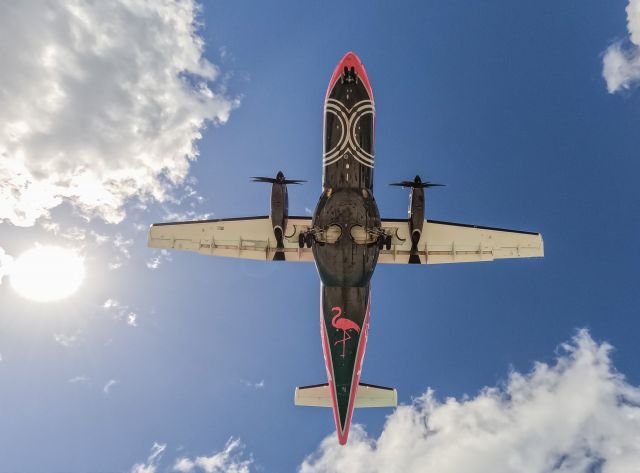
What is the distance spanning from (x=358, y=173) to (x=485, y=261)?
9.78m

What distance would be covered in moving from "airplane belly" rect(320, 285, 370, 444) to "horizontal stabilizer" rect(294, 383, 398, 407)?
2.75 metres

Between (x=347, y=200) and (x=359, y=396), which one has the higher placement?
(x=347, y=200)

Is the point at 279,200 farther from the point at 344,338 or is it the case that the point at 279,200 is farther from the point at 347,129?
the point at 344,338

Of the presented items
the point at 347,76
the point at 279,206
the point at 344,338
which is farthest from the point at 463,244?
the point at 347,76

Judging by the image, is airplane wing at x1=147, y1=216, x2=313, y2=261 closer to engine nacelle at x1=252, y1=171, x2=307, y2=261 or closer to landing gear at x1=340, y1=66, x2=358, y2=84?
engine nacelle at x1=252, y1=171, x2=307, y2=261

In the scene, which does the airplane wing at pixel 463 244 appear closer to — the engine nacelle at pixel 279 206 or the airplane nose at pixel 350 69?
the engine nacelle at pixel 279 206

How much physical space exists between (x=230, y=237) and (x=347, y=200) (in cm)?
783

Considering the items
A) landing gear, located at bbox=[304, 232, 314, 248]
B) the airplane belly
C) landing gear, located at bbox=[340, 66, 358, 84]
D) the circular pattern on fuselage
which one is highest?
landing gear, located at bbox=[340, 66, 358, 84]

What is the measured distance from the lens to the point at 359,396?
2630cm

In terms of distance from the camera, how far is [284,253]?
2555 centimetres

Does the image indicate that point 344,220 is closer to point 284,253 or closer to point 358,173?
point 358,173

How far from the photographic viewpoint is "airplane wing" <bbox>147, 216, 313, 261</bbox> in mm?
25109

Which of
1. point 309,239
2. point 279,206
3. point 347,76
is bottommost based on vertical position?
point 309,239

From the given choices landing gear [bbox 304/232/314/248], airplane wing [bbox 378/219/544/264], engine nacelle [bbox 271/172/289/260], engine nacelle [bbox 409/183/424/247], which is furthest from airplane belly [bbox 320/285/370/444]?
airplane wing [bbox 378/219/544/264]
